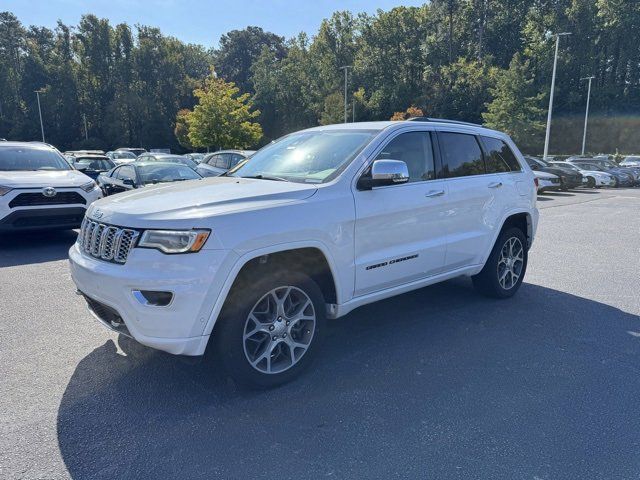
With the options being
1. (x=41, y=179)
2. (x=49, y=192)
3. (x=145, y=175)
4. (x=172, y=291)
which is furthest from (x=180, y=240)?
(x=145, y=175)

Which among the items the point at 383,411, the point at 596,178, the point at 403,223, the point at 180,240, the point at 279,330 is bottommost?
the point at 596,178

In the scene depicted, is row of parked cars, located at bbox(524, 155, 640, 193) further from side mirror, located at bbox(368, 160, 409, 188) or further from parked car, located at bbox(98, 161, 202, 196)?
side mirror, located at bbox(368, 160, 409, 188)

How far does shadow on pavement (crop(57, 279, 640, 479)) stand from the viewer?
8.61ft

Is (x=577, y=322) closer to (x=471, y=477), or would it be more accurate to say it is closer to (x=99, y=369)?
(x=471, y=477)

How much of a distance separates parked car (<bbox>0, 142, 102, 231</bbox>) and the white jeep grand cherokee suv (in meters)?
4.56

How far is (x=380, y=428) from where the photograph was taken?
295 cm

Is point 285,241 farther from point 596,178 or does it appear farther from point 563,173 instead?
point 596,178

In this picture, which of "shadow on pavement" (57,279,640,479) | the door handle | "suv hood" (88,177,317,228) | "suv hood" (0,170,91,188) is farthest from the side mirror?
"suv hood" (0,170,91,188)

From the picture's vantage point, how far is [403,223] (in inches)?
157

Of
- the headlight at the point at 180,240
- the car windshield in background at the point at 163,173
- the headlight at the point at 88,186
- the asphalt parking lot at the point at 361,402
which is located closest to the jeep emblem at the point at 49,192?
the headlight at the point at 88,186

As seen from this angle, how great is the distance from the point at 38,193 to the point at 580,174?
75.5 feet

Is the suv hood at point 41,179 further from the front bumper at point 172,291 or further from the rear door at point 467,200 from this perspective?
the rear door at point 467,200

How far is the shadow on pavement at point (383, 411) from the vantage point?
2.62 metres

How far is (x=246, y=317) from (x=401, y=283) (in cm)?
157
